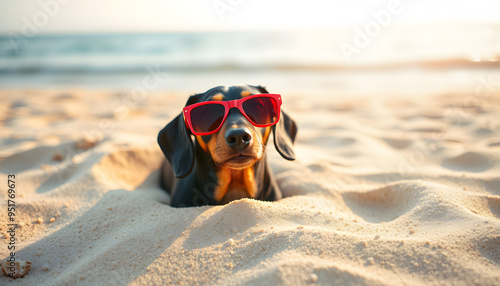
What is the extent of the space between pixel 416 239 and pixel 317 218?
2.03ft

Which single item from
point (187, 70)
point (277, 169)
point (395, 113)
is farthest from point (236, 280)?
point (187, 70)

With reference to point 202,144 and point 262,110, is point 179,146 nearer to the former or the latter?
point 202,144

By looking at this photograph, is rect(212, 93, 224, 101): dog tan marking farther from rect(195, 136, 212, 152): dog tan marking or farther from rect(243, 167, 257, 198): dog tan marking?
rect(243, 167, 257, 198): dog tan marking

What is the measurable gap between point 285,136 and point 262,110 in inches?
17.6

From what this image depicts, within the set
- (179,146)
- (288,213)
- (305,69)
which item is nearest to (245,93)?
(179,146)

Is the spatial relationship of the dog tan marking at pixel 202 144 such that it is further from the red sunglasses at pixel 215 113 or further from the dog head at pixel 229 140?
the red sunglasses at pixel 215 113

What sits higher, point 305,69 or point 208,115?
point 208,115

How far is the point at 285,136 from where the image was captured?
3041 mm

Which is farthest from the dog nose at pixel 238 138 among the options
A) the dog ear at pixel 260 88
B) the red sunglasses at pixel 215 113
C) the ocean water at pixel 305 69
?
the ocean water at pixel 305 69

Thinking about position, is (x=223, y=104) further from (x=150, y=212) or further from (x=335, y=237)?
(x=335, y=237)

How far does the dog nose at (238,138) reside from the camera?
91.0 inches

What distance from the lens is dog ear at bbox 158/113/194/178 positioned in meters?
2.68

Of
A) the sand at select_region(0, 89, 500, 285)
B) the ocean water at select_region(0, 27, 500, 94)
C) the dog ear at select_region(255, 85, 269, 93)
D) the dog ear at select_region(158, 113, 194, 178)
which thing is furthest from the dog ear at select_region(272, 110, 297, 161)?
the ocean water at select_region(0, 27, 500, 94)

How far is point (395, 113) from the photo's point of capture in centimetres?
621
